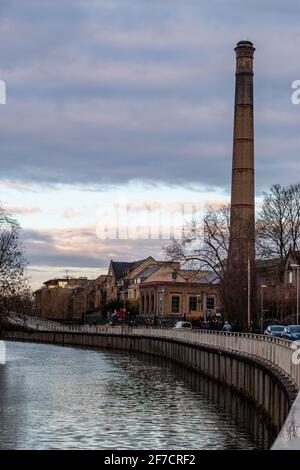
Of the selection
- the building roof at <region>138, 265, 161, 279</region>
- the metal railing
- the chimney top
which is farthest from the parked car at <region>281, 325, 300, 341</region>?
the building roof at <region>138, 265, 161, 279</region>

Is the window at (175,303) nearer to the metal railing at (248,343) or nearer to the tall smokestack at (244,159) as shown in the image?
the metal railing at (248,343)

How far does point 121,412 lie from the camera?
40.2m

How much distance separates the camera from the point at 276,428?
33.0m

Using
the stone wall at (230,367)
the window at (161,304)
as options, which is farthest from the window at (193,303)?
the stone wall at (230,367)

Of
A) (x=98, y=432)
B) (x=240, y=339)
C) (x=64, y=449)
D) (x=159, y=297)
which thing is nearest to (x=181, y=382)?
(x=240, y=339)

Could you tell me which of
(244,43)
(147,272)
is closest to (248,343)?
(244,43)

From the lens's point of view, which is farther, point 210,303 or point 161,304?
point 210,303

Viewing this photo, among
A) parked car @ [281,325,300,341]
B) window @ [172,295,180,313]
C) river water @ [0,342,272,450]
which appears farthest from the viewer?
window @ [172,295,180,313]

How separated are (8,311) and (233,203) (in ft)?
131

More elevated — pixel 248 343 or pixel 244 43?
pixel 244 43

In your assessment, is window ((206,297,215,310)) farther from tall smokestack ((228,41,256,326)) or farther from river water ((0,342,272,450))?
river water ((0,342,272,450))

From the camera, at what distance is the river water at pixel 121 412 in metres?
32.1

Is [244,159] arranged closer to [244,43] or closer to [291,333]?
[244,43]

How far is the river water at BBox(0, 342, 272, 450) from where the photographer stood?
3209cm
